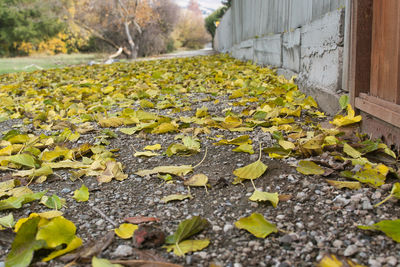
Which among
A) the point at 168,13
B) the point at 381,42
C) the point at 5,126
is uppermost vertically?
the point at 168,13

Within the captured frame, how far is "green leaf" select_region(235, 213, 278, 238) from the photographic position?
108 cm

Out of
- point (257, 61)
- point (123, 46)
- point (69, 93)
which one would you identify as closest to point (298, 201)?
point (69, 93)

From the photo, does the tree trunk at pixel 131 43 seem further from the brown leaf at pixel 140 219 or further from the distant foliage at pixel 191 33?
the brown leaf at pixel 140 219

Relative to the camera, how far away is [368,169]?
136 cm

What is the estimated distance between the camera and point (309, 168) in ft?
4.84

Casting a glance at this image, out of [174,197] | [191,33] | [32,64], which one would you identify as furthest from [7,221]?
[191,33]

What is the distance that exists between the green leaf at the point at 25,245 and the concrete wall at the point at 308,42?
6.09 feet

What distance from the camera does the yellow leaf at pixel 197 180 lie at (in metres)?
1.46

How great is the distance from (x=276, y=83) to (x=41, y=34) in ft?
72.8

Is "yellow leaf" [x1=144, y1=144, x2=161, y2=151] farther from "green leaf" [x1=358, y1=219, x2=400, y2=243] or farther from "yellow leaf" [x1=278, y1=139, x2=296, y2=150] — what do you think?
"green leaf" [x1=358, y1=219, x2=400, y2=243]

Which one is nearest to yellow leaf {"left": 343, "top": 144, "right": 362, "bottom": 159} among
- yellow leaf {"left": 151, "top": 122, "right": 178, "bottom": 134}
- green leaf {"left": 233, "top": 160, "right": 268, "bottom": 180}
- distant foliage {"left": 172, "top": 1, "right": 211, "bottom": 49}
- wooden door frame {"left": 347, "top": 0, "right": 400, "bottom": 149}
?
wooden door frame {"left": 347, "top": 0, "right": 400, "bottom": 149}

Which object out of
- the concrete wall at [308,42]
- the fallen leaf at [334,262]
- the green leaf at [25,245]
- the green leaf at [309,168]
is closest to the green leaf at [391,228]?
the fallen leaf at [334,262]

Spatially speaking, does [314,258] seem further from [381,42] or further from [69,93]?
[69,93]

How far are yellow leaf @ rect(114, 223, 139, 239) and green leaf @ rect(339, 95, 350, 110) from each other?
1.49 metres
